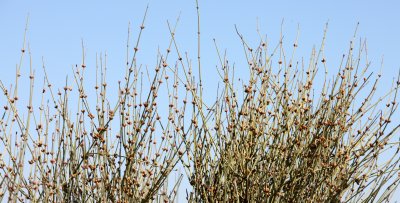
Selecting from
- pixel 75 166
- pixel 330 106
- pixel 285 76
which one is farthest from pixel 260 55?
pixel 75 166

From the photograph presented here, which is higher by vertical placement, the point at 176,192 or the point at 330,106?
the point at 330,106

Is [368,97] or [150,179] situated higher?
[368,97]

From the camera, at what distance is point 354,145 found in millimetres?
4934

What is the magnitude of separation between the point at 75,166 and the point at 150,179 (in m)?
0.49

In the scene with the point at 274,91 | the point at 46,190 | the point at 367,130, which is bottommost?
the point at 46,190

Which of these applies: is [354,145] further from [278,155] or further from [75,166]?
[75,166]

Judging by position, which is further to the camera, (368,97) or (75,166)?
(368,97)

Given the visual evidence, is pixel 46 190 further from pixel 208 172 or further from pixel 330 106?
pixel 330 106

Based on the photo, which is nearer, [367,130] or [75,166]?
[75,166]

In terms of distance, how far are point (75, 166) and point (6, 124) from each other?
0.55 metres

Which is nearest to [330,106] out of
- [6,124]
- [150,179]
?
[150,179]

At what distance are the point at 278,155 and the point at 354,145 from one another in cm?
61

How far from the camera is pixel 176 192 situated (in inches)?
192

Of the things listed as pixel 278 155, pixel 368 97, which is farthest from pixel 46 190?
pixel 368 97
